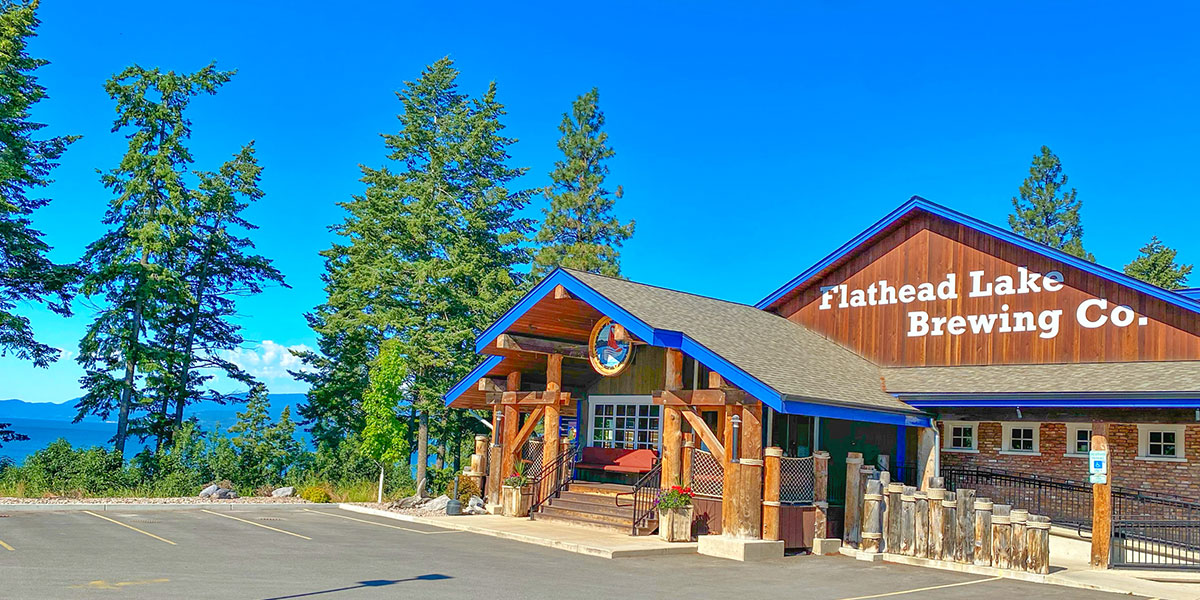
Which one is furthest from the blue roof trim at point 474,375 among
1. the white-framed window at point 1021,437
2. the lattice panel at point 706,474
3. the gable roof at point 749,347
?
the white-framed window at point 1021,437

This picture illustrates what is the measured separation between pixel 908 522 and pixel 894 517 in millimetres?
260

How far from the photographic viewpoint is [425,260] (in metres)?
35.5

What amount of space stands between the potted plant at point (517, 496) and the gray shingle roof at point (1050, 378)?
850 cm

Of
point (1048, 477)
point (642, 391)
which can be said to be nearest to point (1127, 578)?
point (1048, 477)

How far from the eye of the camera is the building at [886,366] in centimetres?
1817

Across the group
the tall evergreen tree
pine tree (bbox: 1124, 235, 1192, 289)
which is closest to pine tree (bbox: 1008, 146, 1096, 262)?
pine tree (bbox: 1124, 235, 1192, 289)

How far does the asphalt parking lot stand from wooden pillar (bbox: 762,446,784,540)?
711 millimetres

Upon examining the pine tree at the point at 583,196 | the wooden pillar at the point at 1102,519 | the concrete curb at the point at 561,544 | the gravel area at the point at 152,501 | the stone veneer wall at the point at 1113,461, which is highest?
the pine tree at the point at 583,196

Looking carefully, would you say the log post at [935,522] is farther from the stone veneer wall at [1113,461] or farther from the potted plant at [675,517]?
the potted plant at [675,517]

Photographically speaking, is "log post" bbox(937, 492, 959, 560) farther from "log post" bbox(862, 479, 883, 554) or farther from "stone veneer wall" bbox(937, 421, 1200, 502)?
"stone veneer wall" bbox(937, 421, 1200, 502)

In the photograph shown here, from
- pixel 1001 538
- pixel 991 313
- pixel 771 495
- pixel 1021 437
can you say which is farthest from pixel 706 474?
pixel 991 313

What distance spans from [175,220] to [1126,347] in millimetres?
27450

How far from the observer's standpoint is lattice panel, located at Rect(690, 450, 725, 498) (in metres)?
18.7

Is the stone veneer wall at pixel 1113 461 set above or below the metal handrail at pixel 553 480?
above
